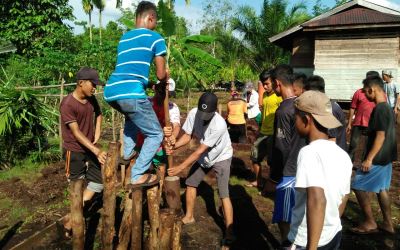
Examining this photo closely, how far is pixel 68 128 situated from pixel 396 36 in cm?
1249

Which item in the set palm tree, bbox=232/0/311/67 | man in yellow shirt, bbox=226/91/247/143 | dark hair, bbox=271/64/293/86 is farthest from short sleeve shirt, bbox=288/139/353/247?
palm tree, bbox=232/0/311/67

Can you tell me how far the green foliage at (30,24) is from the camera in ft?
55.3

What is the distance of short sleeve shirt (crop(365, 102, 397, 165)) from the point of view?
4266mm

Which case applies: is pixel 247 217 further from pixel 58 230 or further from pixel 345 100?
pixel 345 100

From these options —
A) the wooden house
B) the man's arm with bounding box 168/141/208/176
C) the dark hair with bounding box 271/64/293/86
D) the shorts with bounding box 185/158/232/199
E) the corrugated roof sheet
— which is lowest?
the shorts with bounding box 185/158/232/199

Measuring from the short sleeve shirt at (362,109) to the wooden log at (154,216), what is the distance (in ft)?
13.9

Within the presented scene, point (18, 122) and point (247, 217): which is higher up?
point (18, 122)

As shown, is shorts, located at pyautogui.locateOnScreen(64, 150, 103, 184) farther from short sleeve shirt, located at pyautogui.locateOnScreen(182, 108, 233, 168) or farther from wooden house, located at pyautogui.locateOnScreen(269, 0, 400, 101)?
wooden house, located at pyautogui.locateOnScreen(269, 0, 400, 101)

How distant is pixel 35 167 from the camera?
761 centimetres

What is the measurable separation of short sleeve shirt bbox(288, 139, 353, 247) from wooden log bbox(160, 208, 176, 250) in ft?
3.78

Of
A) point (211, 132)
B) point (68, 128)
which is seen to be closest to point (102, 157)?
point (68, 128)

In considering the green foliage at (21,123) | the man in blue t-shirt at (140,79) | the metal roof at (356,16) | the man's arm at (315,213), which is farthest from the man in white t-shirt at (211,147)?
the metal roof at (356,16)

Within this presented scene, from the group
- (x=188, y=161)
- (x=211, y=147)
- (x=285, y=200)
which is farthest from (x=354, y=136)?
(x=188, y=161)

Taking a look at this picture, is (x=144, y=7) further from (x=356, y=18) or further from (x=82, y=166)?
(x=356, y=18)
